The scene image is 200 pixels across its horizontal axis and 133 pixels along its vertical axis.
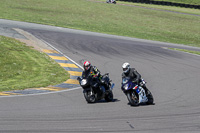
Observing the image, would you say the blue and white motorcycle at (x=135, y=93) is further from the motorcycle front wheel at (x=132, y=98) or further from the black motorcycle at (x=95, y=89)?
the black motorcycle at (x=95, y=89)

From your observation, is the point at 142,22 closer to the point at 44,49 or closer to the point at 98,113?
the point at 44,49

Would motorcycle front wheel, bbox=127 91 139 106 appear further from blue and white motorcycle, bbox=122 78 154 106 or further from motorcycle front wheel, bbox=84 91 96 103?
motorcycle front wheel, bbox=84 91 96 103

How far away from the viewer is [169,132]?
30.2 feet

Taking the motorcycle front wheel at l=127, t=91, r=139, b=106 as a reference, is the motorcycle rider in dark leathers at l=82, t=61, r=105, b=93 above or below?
above

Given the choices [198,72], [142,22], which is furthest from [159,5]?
[198,72]

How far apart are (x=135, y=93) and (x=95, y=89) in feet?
5.32

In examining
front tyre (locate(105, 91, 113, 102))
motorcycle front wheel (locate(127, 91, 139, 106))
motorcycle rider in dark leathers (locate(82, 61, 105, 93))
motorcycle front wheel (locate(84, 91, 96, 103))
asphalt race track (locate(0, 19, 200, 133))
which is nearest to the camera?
asphalt race track (locate(0, 19, 200, 133))

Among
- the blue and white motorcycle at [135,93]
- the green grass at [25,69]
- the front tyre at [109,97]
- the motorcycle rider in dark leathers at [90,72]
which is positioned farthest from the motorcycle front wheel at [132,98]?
the green grass at [25,69]

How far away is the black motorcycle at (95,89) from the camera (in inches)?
520

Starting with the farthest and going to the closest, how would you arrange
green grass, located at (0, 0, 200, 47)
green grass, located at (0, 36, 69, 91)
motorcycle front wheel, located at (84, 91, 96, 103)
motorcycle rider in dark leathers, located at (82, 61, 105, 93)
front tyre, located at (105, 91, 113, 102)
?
green grass, located at (0, 0, 200, 47), green grass, located at (0, 36, 69, 91), front tyre, located at (105, 91, 113, 102), motorcycle rider in dark leathers, located at (82, 61, 105, 93), motorcycle front wheel, located at (84, 91, 96, 103)

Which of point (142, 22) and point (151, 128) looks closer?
point (151, 128)

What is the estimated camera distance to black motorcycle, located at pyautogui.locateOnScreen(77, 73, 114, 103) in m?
13.2

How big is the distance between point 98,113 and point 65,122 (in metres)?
1.67

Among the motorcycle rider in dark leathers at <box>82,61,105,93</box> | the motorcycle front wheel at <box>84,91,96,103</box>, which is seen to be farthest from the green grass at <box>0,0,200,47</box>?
the motorcycle front wheel at <box>84,91,96,103</box>
